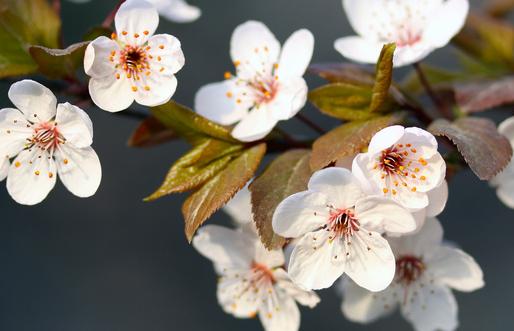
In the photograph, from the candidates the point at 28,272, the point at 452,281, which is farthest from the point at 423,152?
the point at 28,272

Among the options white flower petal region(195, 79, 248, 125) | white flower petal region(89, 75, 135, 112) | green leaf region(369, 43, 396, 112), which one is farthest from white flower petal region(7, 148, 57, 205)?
green leaf region(369, 43, 396, 112)

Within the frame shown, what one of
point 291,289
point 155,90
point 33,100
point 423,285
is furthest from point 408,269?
point 33,100

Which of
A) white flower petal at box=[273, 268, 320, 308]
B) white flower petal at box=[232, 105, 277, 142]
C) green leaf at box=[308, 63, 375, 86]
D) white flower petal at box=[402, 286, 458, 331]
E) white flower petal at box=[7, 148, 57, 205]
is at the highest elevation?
green leaf at box=[308, 63, 375, 86]

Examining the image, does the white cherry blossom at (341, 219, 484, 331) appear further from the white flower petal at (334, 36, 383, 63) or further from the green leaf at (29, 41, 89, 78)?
the green leaf at (29, 41, 89, 78)

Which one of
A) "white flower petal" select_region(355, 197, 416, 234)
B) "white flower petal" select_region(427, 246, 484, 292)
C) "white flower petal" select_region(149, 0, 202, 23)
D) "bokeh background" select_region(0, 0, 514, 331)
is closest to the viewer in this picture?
"white flower petal" select_region(355, 197, 416, 234)

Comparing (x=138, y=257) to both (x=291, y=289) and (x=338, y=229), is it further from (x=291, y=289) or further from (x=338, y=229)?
(x=338, y=229)

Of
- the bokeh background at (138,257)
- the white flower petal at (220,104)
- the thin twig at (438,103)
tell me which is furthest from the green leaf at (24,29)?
the bokeh background at (138,257)

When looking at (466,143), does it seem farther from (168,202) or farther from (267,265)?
(168,202)
